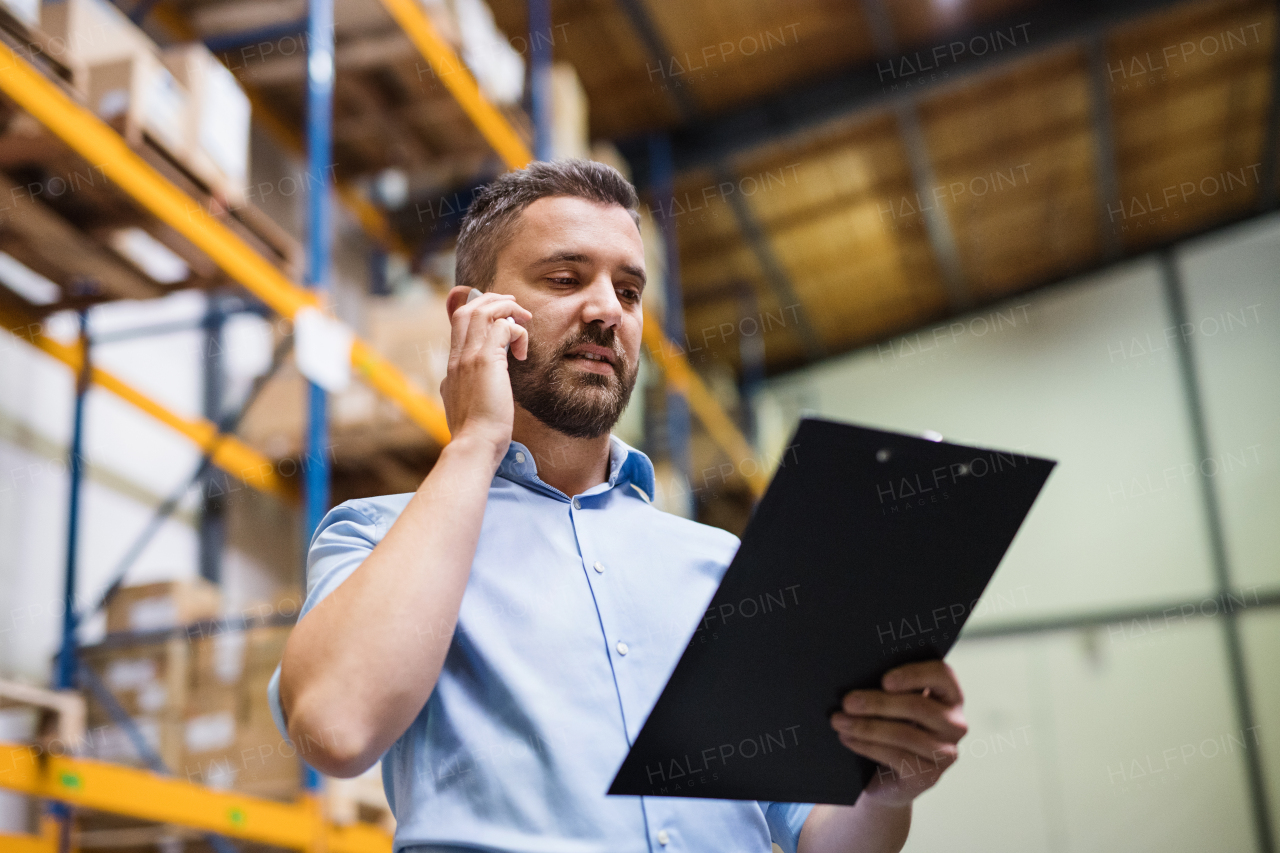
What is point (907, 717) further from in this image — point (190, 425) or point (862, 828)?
point (190, 425)

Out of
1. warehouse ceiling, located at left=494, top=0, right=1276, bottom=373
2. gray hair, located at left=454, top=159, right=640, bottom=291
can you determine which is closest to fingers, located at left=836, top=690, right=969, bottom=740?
gray hair, located at left=454, top=159, right=640, bottom=291

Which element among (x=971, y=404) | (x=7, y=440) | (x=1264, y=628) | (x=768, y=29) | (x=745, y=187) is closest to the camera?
(x=7, y=440)

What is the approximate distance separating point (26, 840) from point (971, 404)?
35.9ft

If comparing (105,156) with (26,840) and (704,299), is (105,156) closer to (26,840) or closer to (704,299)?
(26,840)

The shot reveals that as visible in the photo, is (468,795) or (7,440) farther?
(7,440)

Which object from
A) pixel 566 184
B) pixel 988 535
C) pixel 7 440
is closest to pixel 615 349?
pixel 566 184

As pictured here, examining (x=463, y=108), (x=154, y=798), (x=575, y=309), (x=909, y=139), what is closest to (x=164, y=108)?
(x=463, y=108)

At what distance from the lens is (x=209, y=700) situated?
481cm

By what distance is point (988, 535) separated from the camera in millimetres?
1357

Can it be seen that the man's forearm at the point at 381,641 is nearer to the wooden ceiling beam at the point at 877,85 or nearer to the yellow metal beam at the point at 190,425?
the yellow metal beam at the point at 190,425

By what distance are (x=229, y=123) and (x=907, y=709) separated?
18.8 ft

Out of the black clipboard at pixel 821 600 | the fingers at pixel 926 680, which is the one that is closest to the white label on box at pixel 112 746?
the black clipboard at pixel 821 600

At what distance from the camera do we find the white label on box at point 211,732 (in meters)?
4.76

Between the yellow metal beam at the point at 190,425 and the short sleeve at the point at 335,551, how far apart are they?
3.95m
